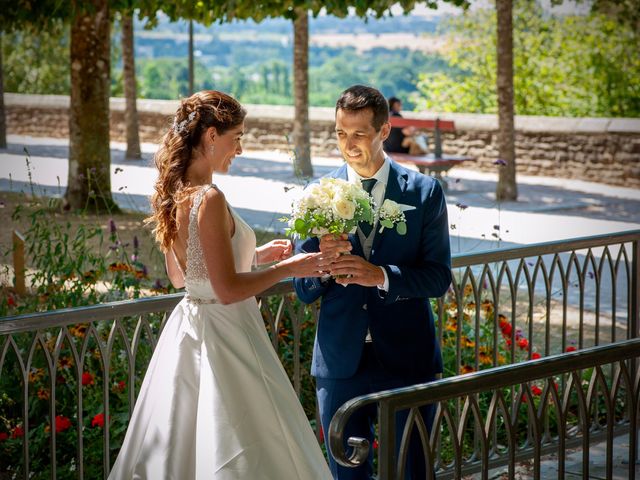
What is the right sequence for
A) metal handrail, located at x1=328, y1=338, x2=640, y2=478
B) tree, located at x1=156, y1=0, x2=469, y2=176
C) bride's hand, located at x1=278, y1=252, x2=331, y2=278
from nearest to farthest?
metal handrail, located at x1=328, y1=338, x2=640, y2=478, bride's hand, located at x1=278, y1=252, x2=331, y2=278, tree, located at x1=156, y1=0, x2=469, y2=176

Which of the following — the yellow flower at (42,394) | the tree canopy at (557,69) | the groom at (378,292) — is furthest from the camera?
the tree canopy at (557,69)

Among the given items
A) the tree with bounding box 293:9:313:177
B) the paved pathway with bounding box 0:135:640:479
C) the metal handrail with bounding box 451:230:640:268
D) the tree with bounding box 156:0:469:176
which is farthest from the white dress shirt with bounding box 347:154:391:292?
the tree with bounding box 293:9:313:177

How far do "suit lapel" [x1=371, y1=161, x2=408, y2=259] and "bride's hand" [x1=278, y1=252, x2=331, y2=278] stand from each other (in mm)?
270

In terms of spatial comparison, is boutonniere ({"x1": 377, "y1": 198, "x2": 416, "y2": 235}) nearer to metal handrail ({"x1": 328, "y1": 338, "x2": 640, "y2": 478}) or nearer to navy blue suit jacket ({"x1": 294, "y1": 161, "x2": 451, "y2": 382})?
navy blue suit jacket ({"x1": 294, "y1": 161, "x2": 451, "y2": 382})

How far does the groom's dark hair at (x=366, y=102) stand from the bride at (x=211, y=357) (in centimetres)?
36

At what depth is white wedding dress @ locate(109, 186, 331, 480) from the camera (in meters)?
3.58

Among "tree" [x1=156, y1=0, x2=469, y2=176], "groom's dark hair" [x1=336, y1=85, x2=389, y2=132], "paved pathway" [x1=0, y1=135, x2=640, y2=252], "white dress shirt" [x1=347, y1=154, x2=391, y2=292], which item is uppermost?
"tree" [x1=156, y1=0, x2=469, y2=176]

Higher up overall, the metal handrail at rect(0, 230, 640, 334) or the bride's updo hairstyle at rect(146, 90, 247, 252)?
the bride's updo hairstyle at rect(146, 90, 247, 252)

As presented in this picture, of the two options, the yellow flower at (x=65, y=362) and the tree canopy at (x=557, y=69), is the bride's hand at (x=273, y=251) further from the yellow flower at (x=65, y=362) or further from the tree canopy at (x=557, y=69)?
the tree canopy at (x=557, y=69)

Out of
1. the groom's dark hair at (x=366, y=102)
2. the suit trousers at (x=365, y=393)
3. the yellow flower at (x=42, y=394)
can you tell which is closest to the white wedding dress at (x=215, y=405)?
the suit trousers at (x=365, y=393)

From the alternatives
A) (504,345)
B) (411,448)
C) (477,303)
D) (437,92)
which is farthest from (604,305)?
(437,92)

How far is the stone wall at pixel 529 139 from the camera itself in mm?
18469

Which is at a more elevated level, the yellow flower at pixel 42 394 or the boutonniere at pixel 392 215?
the boutonniere at pixel 392 215

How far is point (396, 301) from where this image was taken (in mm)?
3775
